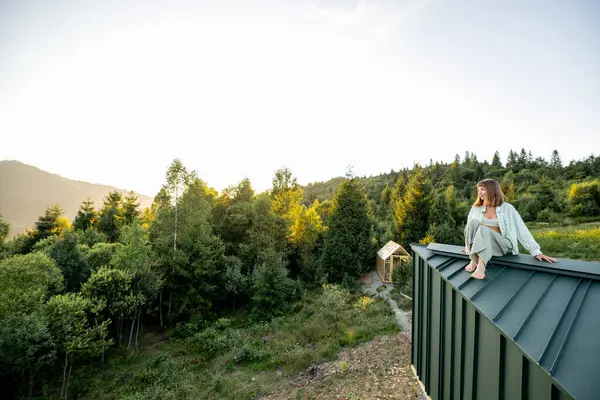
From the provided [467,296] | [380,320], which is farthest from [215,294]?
[467,296]

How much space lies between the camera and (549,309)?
2.35 metres

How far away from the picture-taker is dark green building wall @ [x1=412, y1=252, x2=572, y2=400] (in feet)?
7.48

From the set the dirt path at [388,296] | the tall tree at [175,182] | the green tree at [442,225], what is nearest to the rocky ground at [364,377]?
the dirt path at [388,296]

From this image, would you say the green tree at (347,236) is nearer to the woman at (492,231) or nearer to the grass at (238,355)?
the grass at (238,355)

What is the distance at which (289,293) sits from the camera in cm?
1728

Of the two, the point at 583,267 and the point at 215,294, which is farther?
the point at 215,294

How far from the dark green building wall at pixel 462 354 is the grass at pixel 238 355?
6.49m

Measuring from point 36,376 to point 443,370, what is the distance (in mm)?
16368

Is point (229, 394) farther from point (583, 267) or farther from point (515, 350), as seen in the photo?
point (583, 267)

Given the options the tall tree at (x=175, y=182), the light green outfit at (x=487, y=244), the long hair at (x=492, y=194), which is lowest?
the light green outfit at (x=487, y=244)

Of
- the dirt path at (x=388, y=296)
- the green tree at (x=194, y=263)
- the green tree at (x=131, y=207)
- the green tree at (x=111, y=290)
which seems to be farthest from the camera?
the green tree at (x=131, y=207)

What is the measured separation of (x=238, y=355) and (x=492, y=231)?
11.7 meters

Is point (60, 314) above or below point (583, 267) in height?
below

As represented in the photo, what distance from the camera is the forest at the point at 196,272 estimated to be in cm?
1091
